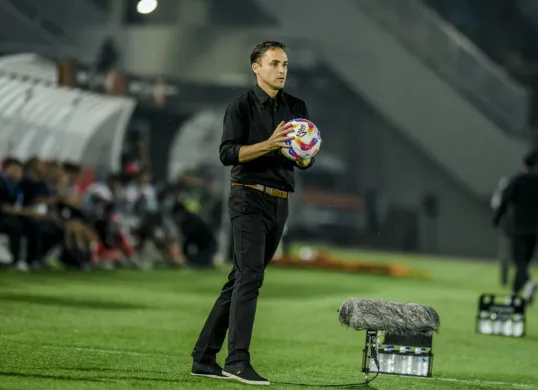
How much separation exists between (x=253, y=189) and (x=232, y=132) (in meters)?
0.41

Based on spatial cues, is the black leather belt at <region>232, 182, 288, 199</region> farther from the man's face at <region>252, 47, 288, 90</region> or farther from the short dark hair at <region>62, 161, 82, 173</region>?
the short dark hair at <region>62, 161, 82, 173</region>

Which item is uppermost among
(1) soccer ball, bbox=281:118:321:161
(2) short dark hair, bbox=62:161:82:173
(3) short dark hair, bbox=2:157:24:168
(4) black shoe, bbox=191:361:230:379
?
(2) short dark hair, bbox=62:161:82:173

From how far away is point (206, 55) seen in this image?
33.9 metres

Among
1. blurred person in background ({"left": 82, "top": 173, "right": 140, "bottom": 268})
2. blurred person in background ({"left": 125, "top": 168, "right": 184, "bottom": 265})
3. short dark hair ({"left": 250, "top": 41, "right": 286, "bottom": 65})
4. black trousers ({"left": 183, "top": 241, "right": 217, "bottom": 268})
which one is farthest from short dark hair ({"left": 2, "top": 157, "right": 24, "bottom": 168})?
short dark hair ({"left": 250, "top": 41, "right": 286, "bottom": 65})

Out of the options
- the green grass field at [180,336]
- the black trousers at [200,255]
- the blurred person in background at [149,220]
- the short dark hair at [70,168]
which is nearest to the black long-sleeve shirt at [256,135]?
the green grass field at [180,336]

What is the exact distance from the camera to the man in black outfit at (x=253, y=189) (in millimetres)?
9641

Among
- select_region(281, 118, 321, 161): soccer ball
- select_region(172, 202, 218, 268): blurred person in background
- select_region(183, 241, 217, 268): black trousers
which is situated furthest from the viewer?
select_region(183, 241, 217, 268): black trousers

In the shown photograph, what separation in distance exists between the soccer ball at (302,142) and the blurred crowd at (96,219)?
13.7 meters

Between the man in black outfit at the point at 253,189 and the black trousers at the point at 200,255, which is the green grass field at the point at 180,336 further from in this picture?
the black trousers at the point at 200,255

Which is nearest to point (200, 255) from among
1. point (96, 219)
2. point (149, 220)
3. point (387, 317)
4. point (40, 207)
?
point (149, 220)

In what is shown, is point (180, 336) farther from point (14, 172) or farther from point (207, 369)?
point (14, 172)

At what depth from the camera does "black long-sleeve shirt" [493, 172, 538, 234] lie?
22125mm

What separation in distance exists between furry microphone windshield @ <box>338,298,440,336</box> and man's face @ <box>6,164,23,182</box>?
44.2ft

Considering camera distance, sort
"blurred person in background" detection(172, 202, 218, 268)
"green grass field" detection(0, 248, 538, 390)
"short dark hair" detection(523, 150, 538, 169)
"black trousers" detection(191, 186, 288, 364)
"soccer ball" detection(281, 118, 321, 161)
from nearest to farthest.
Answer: "soccer ball" detection(281, 118, 321, 161) → "black trousers" detection(191, 186, 288, 364) → "green grass field" detection(0, 248, 538, 390) → "short dark hair" detection(523, 150, 538, 169) → "blurred person in background" detection(172, 202, 218, 268)
